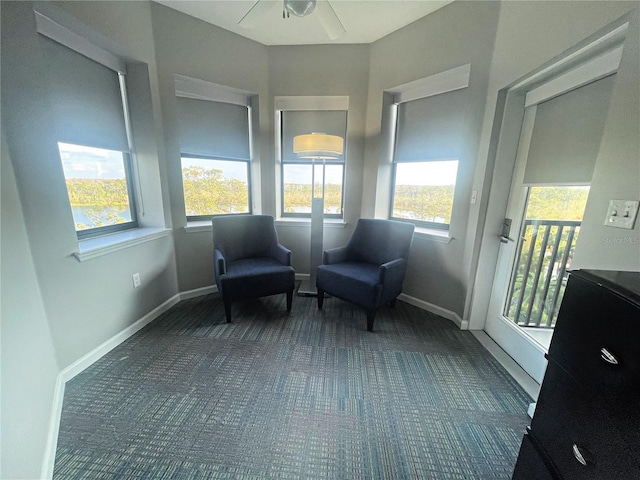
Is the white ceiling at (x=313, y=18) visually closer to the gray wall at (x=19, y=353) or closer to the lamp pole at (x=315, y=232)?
the lamp pole at (x=315, y=232)

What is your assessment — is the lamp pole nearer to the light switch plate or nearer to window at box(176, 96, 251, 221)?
window at box(176, 96, 251, 221)

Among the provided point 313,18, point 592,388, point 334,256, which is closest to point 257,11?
point 313,18

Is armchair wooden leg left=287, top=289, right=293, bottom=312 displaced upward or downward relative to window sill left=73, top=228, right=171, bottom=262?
downward

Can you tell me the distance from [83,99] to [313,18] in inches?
80.9

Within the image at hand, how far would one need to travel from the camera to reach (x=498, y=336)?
209 cm

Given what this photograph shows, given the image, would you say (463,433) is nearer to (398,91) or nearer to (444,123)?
(444,123)

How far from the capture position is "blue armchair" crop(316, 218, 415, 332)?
222 cm

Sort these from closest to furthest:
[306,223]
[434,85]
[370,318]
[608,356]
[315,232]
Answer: [608,356] < [370,318] < [434,85] < [315,232] < [306,223]

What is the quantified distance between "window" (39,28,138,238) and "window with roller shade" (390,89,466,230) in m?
2.77

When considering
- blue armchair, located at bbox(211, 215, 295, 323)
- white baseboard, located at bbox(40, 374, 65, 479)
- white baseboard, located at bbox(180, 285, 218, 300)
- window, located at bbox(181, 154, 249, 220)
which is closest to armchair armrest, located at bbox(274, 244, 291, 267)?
blue armchair, located at bbox(211, 215, 295, 323)

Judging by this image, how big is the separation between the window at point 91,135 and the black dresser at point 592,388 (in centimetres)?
286

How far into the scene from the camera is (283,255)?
8.74 ft

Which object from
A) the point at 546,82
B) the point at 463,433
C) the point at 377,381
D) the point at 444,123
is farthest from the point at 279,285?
the point at 546,82

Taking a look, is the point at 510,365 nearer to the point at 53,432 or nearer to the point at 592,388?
the point at 592,388
